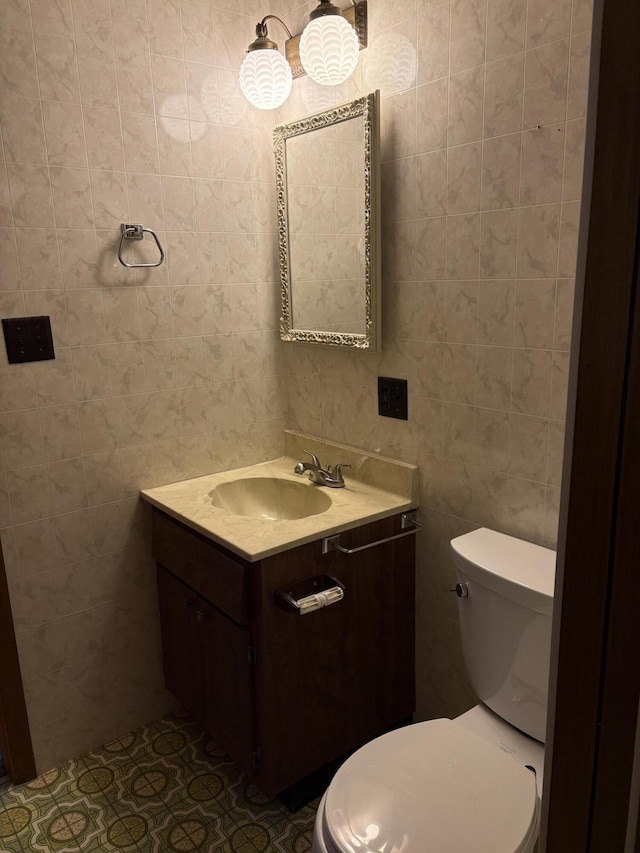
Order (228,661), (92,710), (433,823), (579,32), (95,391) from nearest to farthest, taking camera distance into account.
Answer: (433,823), (579,32), (228,661), (95,391), (92,710)

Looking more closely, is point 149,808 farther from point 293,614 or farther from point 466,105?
point 466,105

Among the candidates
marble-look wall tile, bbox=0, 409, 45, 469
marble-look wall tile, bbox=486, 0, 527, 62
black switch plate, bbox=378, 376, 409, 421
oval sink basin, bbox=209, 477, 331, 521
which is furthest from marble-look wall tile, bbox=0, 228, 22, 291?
marble-look wall tile, bbox=486, 0, 527, 62

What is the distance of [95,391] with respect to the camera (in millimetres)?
1979

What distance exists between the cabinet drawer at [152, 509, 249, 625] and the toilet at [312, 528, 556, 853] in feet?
1.62

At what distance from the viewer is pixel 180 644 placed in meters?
2.09

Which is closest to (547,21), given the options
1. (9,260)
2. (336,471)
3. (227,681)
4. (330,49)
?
(330,49)

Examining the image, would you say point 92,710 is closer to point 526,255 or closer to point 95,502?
point 95,502

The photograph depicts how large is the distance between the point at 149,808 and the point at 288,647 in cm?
67

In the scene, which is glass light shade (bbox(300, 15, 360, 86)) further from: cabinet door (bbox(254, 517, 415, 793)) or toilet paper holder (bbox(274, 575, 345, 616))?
toilet paper holder (bbox(274, 575, 345, 616))

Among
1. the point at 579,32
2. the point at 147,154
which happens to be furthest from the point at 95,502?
the point at 579,32

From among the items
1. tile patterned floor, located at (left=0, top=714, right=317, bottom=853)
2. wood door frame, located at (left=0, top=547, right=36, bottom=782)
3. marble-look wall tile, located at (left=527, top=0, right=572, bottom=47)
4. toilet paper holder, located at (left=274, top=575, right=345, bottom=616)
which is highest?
marble-look wall tile, located at (left=527, top=0, right=572, bottom=47)

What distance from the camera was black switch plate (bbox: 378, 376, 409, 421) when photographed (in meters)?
1.95

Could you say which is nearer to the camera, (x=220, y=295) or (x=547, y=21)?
(x=547, y=21)

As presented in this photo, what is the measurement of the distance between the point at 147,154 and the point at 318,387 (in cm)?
90
